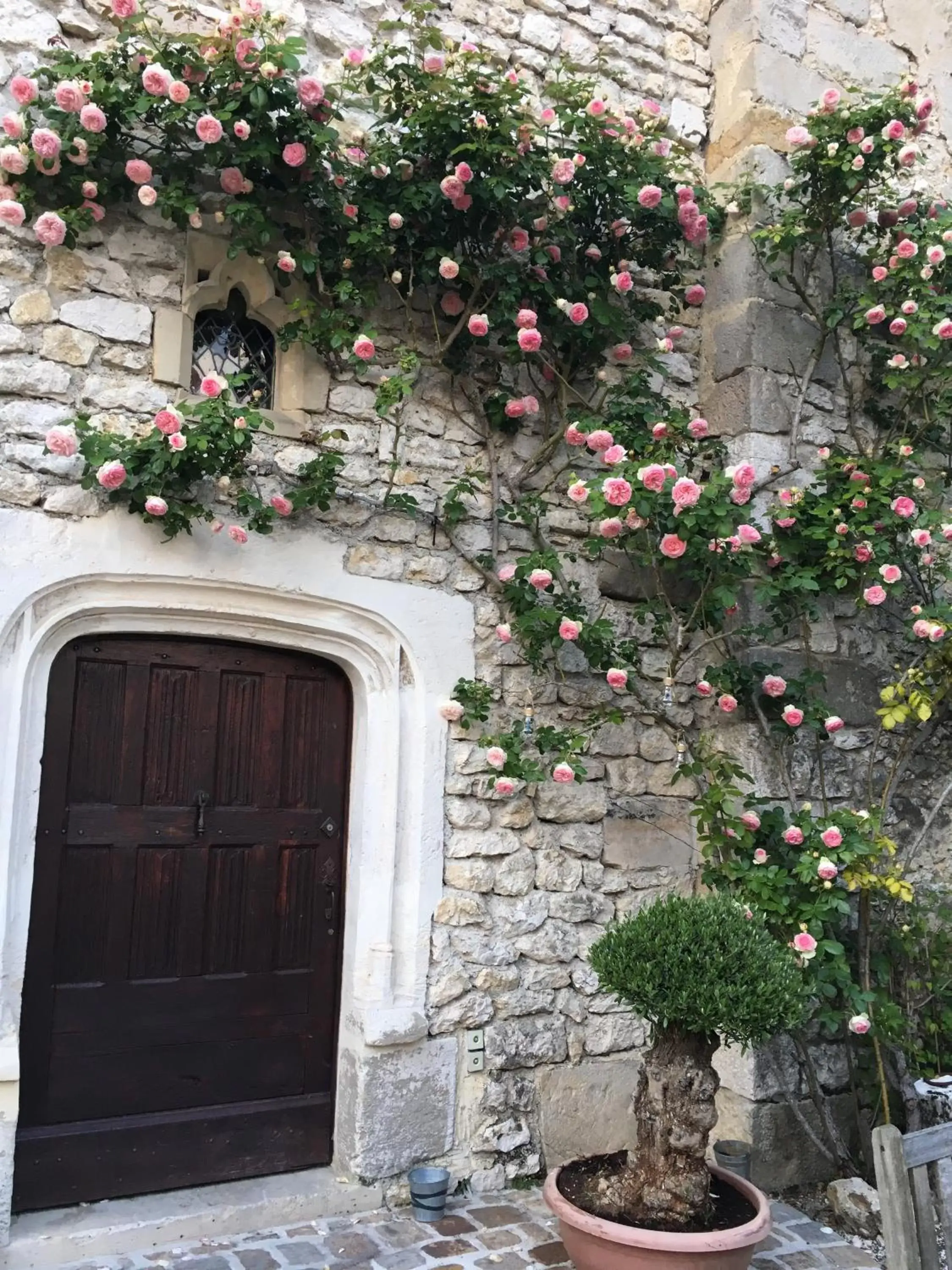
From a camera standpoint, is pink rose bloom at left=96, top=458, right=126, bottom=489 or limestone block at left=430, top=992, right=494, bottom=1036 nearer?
pink rose bloom at left=96, top=458, right=126, bottom=489

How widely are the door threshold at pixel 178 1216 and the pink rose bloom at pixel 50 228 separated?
274 cm

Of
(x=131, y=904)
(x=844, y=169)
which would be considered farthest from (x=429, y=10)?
(x=131, y=904)

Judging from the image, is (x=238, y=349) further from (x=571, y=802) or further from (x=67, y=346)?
(x=571, y=802)

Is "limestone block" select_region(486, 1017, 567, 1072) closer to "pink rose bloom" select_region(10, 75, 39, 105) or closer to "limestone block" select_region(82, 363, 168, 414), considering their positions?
"limestone block" select_region(82, 363, 168, 414)

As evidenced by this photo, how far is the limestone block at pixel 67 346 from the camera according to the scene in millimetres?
3078

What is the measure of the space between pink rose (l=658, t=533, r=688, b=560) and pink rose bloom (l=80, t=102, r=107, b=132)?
2.05 m

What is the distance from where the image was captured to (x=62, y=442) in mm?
2842

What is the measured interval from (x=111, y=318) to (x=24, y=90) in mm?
644

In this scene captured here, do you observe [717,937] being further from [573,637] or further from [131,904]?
[131,904]

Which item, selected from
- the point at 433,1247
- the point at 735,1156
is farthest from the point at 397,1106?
the point at 735,1156

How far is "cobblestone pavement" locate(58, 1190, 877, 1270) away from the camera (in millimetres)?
2863

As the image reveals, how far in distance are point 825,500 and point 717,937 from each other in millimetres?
1713

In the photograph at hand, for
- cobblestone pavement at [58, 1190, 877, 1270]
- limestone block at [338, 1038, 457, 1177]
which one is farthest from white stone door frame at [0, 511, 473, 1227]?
cobblestone pavement at [58, 1190, 877, 1270]

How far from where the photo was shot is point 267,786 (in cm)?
342
